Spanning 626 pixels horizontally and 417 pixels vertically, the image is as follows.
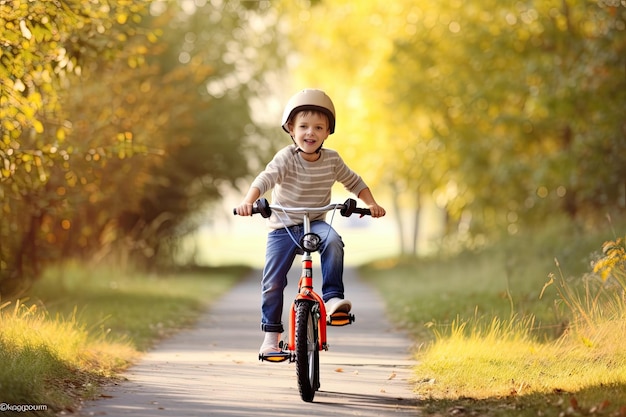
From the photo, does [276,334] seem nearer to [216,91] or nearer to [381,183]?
[216,91]

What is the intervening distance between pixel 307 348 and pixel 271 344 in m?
0.54

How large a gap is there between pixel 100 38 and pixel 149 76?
11388mm

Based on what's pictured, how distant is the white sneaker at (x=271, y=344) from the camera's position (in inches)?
322

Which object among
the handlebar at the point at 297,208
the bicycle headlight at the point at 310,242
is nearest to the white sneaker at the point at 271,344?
the bicycle headlight at the point at 310,242

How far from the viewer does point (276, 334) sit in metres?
8.27

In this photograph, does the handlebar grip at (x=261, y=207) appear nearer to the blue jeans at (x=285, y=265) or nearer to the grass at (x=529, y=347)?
the blue jeans at (x=285, y=265)

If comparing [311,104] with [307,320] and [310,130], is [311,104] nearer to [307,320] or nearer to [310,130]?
[310,130]

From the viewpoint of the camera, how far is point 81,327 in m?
10.3

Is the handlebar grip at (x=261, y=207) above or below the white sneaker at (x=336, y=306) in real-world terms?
above

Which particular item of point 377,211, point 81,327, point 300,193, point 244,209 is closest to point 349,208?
point 377,211

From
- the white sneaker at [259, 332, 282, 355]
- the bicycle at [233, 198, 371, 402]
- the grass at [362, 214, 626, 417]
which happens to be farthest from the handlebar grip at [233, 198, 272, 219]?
the grass at [362, 214, 626, 417]

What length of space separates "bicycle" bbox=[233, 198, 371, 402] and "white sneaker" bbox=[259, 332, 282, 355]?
0.19ft

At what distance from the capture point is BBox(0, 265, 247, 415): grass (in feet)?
25.6

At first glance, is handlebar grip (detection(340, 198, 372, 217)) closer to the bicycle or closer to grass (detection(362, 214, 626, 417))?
the bicycle
